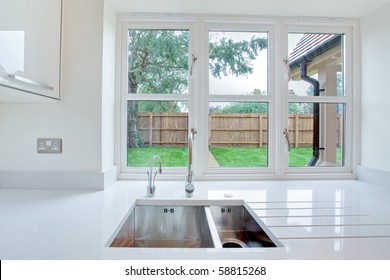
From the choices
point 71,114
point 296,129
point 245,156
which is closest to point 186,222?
point 245,156

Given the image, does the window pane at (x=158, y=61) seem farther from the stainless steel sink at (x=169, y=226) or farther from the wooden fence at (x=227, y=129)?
the stainless steel sink at (x=169, y=226)

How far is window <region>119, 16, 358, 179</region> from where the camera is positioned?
1957 mm

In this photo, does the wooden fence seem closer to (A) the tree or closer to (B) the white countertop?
(A) the tree

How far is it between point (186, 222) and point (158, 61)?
132 centimetres

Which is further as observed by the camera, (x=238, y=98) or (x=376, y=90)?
(x=238, y=98)

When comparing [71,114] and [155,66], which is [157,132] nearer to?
[155,66]

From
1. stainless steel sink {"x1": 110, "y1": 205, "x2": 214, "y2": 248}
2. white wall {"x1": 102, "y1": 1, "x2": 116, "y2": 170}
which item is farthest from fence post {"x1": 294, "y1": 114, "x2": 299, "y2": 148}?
white wall {"x1": 102, "y1": 1, "x2": 116, "y2": 170}

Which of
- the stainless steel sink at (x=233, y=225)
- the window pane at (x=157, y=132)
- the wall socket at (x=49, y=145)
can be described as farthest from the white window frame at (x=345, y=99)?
the wall socket at (x=49, y=145)

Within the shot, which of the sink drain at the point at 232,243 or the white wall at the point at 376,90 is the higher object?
the white wall at the point at 376,90

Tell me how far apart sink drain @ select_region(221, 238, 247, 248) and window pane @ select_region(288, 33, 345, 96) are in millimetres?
1328

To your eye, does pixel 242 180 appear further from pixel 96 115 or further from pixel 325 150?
pixel 96 115

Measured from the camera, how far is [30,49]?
1.27 metres

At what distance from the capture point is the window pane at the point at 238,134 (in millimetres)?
2004
